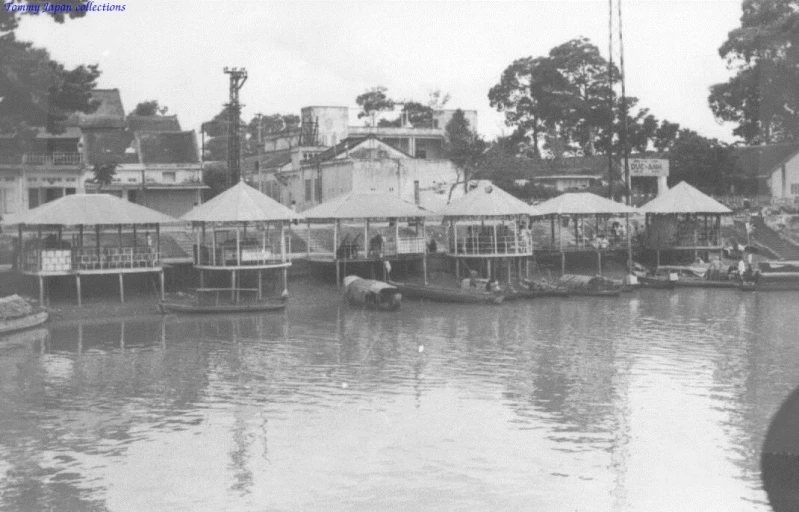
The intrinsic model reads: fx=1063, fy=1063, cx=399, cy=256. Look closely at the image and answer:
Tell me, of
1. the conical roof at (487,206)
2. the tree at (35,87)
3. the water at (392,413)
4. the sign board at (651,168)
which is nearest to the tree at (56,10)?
the tree at (35,87)

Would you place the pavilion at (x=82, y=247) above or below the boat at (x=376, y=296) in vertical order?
above

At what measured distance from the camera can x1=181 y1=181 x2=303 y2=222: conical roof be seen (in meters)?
37.4

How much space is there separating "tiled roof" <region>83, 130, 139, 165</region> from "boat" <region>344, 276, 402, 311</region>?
1770 centimetres

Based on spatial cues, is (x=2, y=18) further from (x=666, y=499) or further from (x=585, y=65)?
(x=585, y=65)

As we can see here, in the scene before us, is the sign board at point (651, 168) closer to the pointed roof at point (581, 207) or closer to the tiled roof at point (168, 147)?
the pointed roof at point (581, 207)

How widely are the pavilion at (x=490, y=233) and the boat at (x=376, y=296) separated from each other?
20.7 feet

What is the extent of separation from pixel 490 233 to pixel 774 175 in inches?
935

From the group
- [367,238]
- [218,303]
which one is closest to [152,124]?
[367,238]

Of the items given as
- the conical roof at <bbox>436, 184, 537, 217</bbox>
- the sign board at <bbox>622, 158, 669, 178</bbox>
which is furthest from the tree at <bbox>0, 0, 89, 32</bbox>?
the sign board at <bbox>622, 158, 669, 178</bbox>

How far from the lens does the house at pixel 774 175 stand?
60781mm

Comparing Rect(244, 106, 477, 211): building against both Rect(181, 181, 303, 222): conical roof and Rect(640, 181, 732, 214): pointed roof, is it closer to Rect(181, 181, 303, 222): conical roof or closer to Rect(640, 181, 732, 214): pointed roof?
Rect(640, 181, 732, 214): pointed roof

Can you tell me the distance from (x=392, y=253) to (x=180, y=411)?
73.3ft

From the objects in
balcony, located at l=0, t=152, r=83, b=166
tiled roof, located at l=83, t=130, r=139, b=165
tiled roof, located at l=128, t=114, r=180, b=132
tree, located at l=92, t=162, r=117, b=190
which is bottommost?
tree, located at l=92, t=162, r=117, b=190

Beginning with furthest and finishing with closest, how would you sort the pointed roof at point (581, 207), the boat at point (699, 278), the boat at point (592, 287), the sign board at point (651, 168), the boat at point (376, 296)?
1. the sign board at point (651, 168)
2. the pointed roof at point (581, 207)
3. the boat at point (699, 278)
4. the boat at point (592, 287)
5. the boat at point (376, 296)
